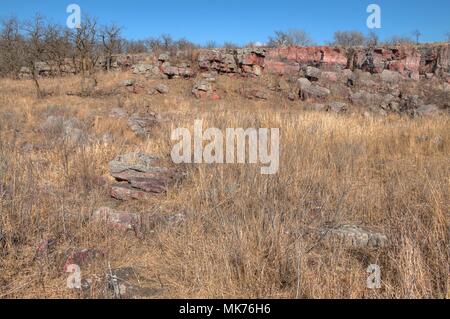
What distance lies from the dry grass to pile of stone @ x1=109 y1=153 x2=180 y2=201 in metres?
0.16

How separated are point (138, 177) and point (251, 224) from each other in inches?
81.4

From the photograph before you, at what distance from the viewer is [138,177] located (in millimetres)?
4570

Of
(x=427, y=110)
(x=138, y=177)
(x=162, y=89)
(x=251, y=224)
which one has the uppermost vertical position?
(x=162, y=89)

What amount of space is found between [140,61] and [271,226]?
19.0 metres

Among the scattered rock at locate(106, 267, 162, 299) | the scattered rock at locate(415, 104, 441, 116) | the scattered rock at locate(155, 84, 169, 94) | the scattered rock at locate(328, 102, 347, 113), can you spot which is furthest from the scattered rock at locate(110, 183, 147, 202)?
the scattered rock at locate(155, 84, 169, 94)

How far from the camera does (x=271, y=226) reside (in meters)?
2.76

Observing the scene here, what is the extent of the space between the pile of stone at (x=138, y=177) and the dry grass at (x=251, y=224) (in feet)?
0.52

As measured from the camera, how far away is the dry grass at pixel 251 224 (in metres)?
2.43

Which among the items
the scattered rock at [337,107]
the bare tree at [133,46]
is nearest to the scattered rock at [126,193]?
the scattered rock at [337,107]

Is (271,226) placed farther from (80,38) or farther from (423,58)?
(423,58)

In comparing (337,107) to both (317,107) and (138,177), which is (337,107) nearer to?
(317,107)

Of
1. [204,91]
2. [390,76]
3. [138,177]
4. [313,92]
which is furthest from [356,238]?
[390,76]

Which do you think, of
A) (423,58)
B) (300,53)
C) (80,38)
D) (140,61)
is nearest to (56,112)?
(80,38)

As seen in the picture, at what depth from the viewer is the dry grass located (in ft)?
7.98
